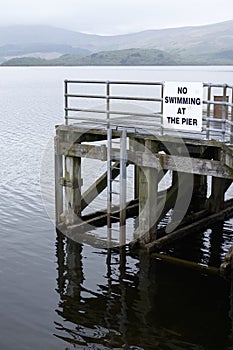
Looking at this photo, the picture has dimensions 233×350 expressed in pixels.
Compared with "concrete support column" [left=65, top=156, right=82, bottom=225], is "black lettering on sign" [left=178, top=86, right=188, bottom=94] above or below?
above

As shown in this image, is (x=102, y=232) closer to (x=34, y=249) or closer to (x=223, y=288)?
(x=34, y=249)

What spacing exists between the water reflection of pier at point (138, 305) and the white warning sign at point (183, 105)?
3751 mm

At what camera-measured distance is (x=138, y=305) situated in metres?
12.3

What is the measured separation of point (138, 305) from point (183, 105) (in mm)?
4894

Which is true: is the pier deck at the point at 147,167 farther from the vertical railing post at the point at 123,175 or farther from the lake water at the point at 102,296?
the lake water at the point at 102,296

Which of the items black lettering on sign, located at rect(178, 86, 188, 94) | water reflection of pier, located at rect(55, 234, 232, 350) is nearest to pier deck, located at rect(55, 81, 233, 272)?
black lettering on sign, located at rect(178, 86, 188, 94)

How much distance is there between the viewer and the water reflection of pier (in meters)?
10.8

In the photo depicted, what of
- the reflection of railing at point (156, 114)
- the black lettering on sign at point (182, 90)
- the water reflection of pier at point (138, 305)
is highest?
the black lettering on sign at point (182, 90)

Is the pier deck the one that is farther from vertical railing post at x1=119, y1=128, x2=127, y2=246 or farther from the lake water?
the lake water

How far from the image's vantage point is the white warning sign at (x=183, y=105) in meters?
12.8

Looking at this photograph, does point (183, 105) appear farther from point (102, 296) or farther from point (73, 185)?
point (102, 296)

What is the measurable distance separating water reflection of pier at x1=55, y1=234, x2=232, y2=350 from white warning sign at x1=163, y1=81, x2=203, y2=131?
3.75 m

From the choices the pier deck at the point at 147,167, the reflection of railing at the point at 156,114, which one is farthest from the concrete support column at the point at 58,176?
the reflection of railing at the point at 156,114

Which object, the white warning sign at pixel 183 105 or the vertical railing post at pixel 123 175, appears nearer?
the white warning sign at pixel 183 105
